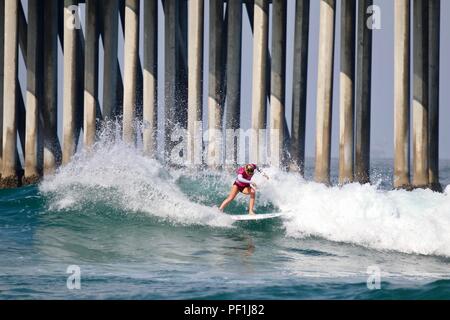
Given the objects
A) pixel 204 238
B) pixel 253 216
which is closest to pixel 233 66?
pixel 253 216

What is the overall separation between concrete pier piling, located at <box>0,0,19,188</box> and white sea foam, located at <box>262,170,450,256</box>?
6761 millimetres

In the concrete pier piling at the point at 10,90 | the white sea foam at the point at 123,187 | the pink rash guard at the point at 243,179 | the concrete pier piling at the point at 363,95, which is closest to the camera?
the pink rash guard at the point at 243,179

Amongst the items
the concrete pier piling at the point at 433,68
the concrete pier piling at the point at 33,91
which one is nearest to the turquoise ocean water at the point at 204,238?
the concrete pier piling at the point at 33,91

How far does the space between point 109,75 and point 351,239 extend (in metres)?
8.33

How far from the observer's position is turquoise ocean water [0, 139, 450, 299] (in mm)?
10406

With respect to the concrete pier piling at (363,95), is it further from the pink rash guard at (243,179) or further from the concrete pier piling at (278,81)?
the pink rash guard at (243,179)

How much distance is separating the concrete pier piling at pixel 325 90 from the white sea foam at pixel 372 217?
2.05 metres

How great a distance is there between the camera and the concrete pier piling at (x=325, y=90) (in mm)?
19625

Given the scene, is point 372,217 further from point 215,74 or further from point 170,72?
point 170,72

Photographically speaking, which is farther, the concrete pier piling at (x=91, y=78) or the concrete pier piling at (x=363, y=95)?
the concrete pier piling at (x=91, y=78)

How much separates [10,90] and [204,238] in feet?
27.0

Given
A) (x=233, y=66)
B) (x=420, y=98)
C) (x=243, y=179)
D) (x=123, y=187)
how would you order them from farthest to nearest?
(x=233, y=66), (x=420, y=98), (x=123, y=187), (x=243, y=179)

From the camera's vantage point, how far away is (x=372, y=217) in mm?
15383

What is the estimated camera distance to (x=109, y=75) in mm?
20969
